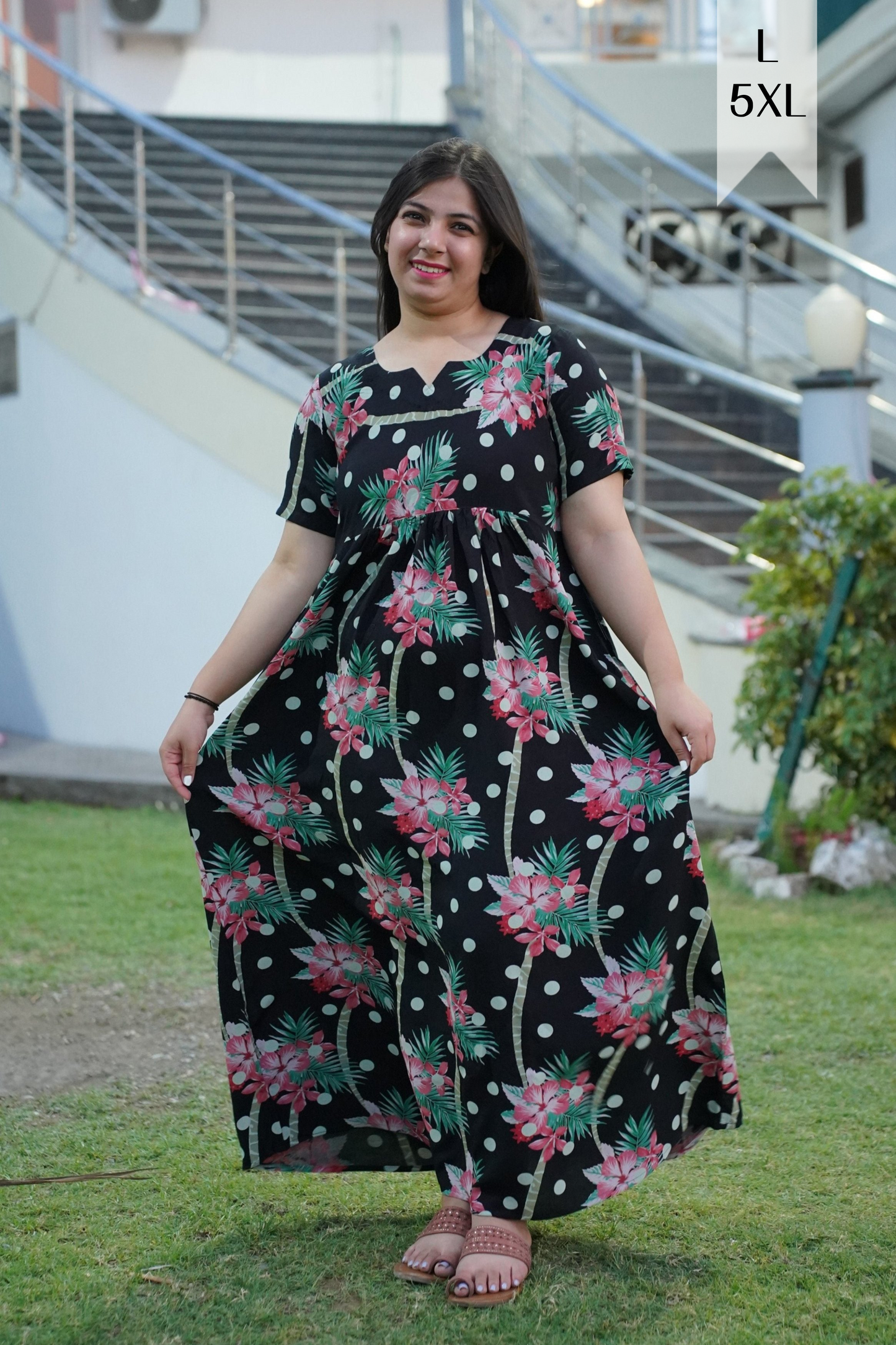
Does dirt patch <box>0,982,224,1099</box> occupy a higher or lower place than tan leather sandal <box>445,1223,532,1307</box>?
lower

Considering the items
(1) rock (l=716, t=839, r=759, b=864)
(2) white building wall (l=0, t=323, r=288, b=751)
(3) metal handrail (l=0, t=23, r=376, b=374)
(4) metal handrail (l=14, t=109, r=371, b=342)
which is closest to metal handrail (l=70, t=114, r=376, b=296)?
(3) metal handrail (l=0, t=23, r=376, b=374)

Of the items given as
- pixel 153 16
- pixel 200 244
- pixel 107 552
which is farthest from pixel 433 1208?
pixel 153 16

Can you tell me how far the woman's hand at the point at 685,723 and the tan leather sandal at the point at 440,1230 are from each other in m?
0.72

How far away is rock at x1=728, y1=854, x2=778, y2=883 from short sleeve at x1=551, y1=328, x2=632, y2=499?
2710 millimetres

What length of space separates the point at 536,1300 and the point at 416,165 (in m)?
1.59

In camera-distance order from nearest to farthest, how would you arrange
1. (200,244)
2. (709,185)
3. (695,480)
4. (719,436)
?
(695,480) → (719,436) → (709,185) → (200,244)

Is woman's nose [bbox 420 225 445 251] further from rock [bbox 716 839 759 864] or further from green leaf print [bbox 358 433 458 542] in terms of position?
rock [bbox 716 839 759 864]

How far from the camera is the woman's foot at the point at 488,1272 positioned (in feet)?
6.81

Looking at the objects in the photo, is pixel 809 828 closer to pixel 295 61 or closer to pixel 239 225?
pixel 239 225

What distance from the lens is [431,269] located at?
2262mm

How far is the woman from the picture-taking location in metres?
2.12

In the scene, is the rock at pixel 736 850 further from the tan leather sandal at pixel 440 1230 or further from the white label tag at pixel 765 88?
the white label tag at pixel 765 88

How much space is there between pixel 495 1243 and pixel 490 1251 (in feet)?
0.04

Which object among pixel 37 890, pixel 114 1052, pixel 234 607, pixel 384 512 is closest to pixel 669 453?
pixel 234 607
